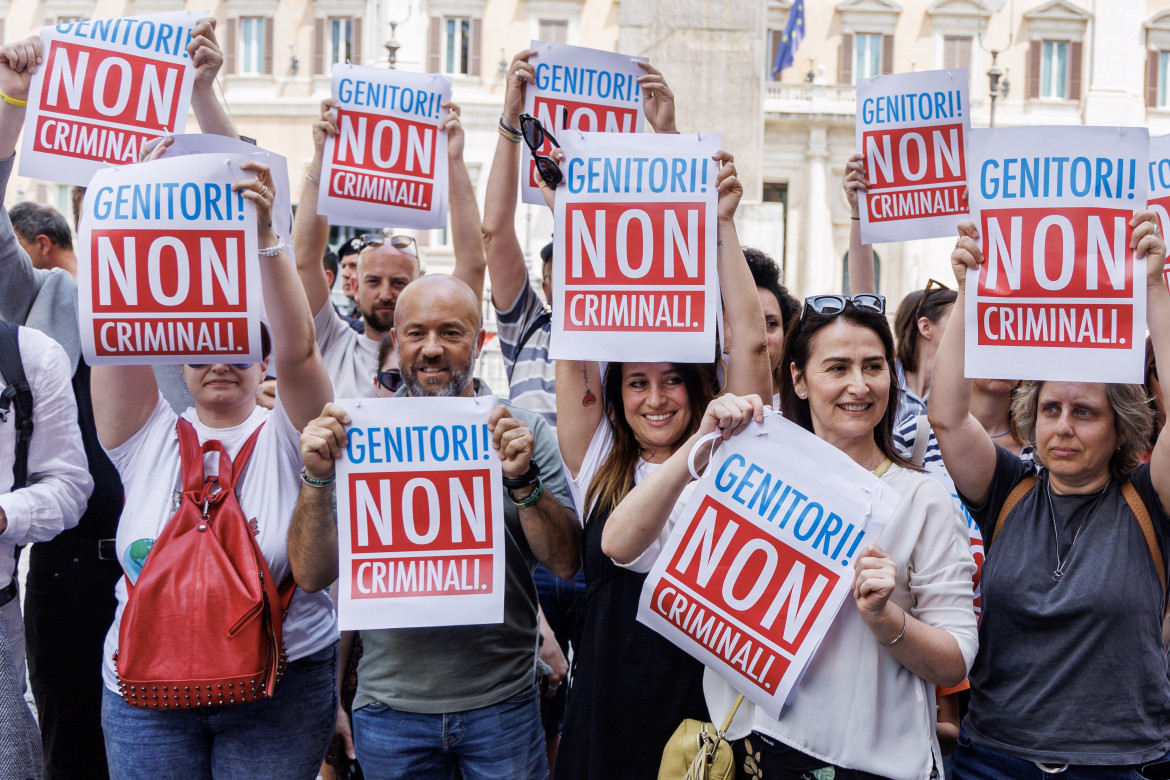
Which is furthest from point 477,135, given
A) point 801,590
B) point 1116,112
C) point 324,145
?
point 801,590

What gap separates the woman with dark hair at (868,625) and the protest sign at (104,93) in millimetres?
2230

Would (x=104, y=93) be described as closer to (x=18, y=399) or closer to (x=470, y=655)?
(x=18, y=399)

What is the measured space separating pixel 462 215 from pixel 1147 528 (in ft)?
8.57

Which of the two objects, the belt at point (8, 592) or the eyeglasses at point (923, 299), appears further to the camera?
the eyeglasses at point (923, 299)

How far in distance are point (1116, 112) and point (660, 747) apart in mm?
36753

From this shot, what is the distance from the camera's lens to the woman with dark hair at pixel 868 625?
2.54 meters

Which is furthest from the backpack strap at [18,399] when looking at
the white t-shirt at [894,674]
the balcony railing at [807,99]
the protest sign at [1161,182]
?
the balcony railing at [807,99]

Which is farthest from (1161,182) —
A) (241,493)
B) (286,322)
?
(241,493)

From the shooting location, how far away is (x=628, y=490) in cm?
309

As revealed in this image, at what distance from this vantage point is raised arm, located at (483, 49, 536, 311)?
13.7ft

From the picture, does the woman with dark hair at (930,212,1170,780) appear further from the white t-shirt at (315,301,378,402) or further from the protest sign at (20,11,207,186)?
the protest sign at (20,11,207,186)

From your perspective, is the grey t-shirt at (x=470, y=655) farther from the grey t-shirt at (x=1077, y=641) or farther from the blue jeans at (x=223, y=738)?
the grey t-shirt at (x=1077, y=641)

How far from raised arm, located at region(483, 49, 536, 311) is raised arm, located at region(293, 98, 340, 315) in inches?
26.4

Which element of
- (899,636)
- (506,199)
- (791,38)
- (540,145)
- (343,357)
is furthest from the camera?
(791,38)
